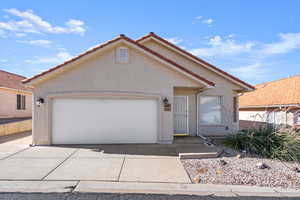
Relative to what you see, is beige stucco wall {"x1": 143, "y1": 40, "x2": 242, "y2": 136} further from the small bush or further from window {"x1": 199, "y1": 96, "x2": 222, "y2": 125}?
the small bush

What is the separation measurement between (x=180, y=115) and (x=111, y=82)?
14.8 feet

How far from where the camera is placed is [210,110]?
10.5 metres

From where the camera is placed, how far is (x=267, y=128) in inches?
298

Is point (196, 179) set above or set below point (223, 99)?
below

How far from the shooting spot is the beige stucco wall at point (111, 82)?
798 centimetres

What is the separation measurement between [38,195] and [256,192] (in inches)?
197

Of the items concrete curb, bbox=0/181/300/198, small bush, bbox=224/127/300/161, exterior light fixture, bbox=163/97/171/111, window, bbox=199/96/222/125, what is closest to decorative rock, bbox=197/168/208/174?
concrete curb, bbox=0/181/300/198

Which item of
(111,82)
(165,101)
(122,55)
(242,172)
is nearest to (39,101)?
(111,82)

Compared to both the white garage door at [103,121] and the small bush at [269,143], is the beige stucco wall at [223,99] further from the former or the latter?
the white garage door at [103,121]

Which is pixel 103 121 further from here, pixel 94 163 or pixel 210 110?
pixel 210 110

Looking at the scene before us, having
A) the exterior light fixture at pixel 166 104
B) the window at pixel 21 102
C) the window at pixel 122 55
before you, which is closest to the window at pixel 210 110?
the exterior light fixture at pixel 166 104

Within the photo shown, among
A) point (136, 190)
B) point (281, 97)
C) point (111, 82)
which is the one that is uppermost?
point (111, 82)

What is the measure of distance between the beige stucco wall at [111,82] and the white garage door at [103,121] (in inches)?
14.6

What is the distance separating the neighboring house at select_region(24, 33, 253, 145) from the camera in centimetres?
800
